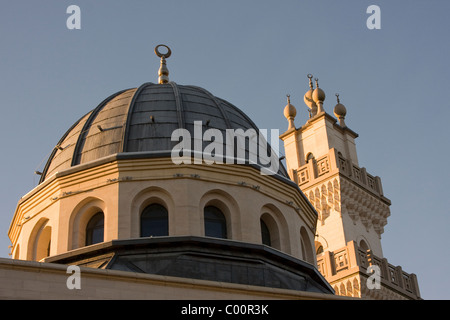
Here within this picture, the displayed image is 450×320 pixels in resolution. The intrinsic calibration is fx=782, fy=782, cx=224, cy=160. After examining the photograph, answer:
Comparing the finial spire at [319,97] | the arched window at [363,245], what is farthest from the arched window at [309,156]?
the arched window at [363,245]

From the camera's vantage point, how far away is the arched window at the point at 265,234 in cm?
2142

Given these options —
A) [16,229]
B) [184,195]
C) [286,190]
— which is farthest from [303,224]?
[16,229]

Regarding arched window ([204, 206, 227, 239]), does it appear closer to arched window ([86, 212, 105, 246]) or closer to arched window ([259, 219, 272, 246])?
arched window ([259, 219, 272, 246])

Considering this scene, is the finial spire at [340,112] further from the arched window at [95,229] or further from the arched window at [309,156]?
the arched window at [95,229]

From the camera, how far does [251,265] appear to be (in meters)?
19.5

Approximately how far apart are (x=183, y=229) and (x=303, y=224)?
467 cm

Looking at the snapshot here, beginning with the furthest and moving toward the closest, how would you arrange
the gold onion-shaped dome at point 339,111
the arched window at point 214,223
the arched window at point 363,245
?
1. the gold onion-shaped dome at point 339,111
2. the arched window at point 363,245
3. the arched window at point 214,223

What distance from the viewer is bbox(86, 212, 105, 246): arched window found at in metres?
20.4

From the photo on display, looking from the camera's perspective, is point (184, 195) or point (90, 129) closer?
point (184, 195)

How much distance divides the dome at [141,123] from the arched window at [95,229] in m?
1.72

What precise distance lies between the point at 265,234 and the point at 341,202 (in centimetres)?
1627
